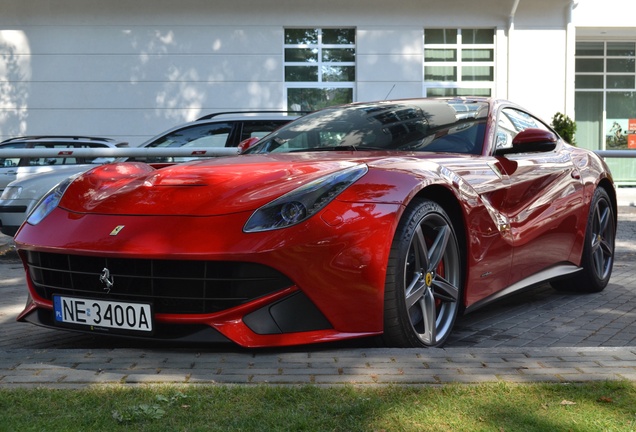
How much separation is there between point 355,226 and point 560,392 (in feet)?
3.83

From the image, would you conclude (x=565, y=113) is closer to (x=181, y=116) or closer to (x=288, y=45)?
(x=288, y=45)

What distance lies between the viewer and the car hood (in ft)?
12.7

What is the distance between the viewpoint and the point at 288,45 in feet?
58.1

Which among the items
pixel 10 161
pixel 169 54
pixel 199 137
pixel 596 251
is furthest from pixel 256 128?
pixel 169 54

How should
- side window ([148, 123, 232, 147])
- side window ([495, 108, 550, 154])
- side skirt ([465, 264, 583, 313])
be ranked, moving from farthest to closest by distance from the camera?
1. side window ([148, 123, 232, 147])
2. side window ([495, 108, 550, 154])
3. side skirt ([465, 264, 583, 313])

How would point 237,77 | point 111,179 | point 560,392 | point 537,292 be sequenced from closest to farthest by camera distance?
1. point 560,392
2. point 111,179
3. point 537,292
4. point 237,77

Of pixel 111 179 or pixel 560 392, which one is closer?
pixel 560 392

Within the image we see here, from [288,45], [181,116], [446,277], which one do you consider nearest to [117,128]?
[181,116]

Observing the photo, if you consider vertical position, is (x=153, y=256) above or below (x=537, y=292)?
above

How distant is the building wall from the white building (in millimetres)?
21

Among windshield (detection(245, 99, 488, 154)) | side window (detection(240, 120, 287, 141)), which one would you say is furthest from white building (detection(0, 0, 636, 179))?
windshield (detection(245, 99, 488, 154))

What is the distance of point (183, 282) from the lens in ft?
12.2

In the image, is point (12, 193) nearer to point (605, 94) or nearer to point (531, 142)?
point (531, 142)

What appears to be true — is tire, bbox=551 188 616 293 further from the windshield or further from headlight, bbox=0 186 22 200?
headlight, bbox=0 186 22 200
